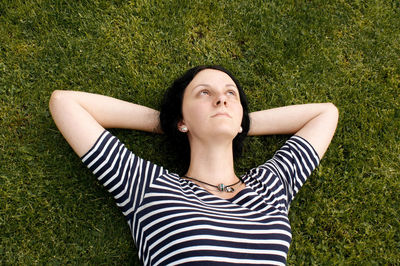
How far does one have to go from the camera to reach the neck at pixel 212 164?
357 cm

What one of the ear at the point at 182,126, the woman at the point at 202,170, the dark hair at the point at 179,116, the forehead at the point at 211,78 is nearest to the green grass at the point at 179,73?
the dark hair at the point at 179,116

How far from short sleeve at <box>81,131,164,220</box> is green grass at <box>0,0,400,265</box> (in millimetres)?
758

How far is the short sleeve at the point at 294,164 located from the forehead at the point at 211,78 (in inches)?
39.7

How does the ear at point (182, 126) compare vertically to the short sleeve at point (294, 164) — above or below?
above

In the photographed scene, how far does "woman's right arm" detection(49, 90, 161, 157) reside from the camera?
3.31 metres

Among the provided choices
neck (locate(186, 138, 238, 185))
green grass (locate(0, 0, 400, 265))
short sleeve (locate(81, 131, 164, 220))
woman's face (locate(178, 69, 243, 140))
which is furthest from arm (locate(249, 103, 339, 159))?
short sleeve (locate(81, 131, 164, 220))

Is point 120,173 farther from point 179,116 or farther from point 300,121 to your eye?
point 300,121

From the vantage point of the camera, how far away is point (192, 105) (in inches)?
139

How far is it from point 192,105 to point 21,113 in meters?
2.19

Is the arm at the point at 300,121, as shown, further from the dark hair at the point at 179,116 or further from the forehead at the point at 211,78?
the forehead at the point at 211,78

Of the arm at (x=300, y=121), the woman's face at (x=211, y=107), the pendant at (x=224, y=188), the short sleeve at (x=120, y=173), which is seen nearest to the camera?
A: the short sleeve at (x=120, y=173)

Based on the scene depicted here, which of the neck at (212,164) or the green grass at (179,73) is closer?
the neck at (212,164)

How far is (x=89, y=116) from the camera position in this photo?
3461 mm

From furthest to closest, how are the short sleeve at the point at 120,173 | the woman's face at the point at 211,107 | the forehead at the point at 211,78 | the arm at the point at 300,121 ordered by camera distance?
1. the arm at the point at 300,121
2. the forehead at the point at 211,78
3. the woman's face at the point at 211,107
4. the short sleeve at the point at 120,173
